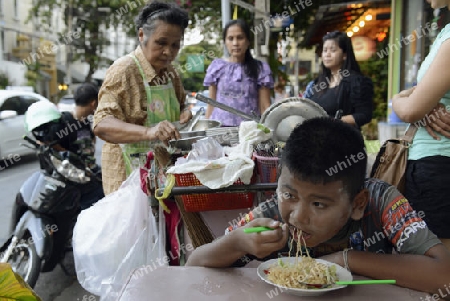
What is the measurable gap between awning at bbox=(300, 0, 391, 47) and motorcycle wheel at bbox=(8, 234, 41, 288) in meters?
6.35

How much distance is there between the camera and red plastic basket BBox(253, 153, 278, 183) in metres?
1.85

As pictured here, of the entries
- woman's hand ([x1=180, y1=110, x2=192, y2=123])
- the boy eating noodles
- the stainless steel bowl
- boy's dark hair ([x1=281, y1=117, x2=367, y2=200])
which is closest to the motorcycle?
woman's hand ([x1=180, y1=110, x2=192, y2=123])

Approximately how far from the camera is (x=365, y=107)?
327 cm

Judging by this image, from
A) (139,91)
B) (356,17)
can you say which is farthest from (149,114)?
(356,17)

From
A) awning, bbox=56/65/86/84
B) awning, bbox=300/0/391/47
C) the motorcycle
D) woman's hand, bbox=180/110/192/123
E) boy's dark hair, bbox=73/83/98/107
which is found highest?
awning, bbox=56/65/86/84

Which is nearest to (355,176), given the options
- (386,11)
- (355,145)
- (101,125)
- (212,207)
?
(355,145)

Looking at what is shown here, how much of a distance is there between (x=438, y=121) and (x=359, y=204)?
62cm

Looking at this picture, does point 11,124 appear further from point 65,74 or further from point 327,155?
point 65,74

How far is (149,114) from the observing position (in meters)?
2.49

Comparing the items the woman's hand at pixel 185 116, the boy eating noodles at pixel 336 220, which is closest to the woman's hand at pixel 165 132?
the woman's hand at pixel 185 116

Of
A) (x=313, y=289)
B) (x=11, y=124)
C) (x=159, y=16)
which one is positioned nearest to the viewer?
(x=313, y=289)

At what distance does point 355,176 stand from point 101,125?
Result: 4.52 feet

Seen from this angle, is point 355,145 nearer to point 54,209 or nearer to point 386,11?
point 54,209

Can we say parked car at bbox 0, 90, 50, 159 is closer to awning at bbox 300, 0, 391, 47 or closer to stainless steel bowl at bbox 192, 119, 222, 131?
awning at bbox 300, 0, 391, 47
